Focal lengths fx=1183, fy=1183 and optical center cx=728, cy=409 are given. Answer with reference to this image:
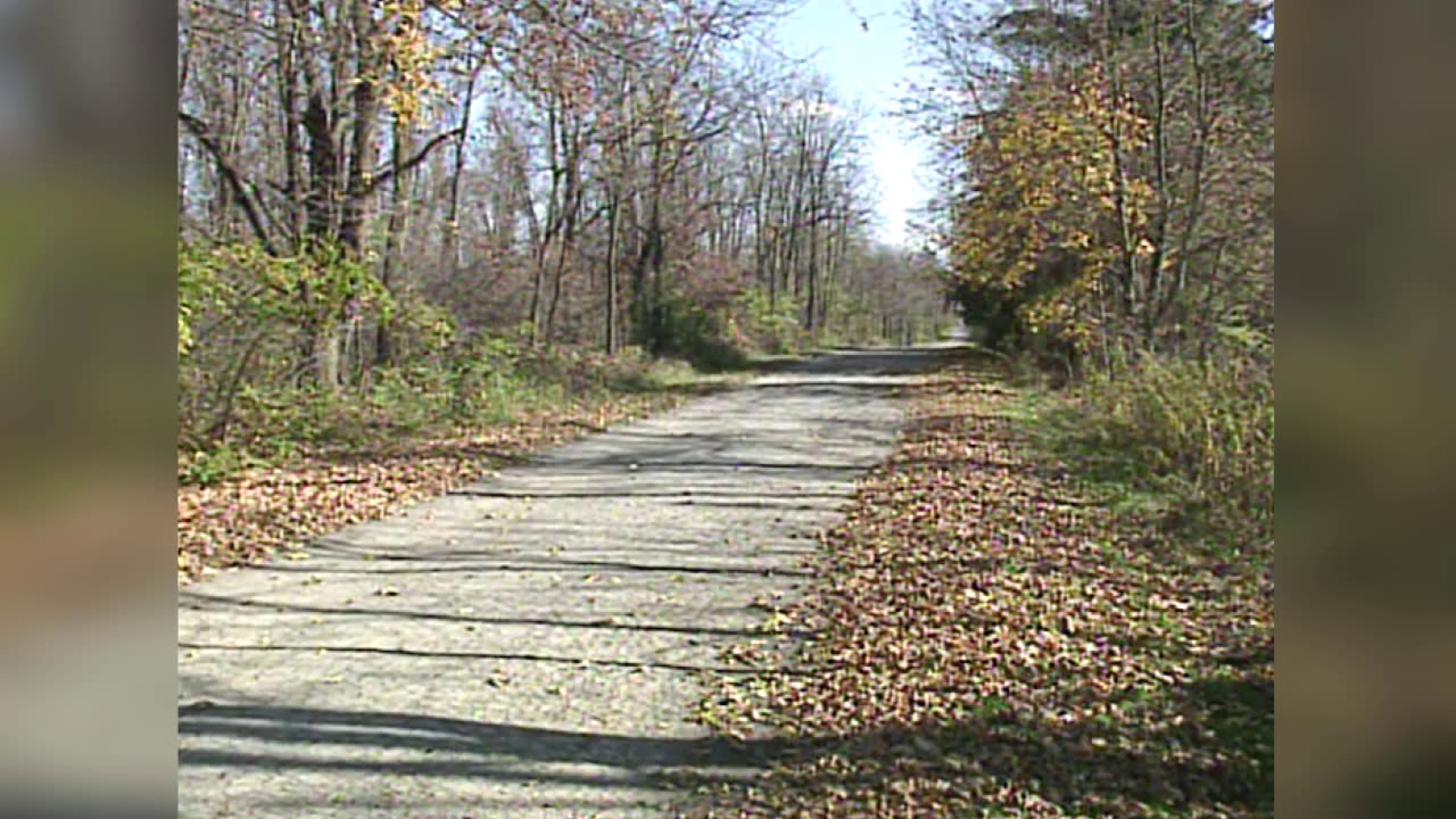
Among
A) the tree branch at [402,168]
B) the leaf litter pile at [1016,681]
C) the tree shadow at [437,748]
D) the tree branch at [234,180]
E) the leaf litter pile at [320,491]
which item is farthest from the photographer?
the tree branch at [402,168]

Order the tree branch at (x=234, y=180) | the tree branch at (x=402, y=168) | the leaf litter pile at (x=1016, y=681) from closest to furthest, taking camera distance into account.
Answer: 1. the leaf litter pile at (x=1016, y=681)
2. the tree branch at (x=234, y=180)
3. the tree branch at (x=402, y=168)

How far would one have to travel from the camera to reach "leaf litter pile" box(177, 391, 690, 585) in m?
6.48

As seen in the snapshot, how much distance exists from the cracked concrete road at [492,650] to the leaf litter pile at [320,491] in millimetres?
220

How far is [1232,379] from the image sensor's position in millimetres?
6570

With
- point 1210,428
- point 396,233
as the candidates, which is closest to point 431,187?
point 396,233

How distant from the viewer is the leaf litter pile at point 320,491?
6477 millimetres

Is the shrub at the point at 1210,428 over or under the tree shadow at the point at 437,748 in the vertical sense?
over

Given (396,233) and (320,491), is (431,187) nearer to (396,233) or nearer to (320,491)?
(396,233)

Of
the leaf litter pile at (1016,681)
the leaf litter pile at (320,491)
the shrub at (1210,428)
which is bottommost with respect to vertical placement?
the leaf litter pile at (1016,681)

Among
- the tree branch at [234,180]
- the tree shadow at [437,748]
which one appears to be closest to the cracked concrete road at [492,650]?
the tree shadow at [437,748]

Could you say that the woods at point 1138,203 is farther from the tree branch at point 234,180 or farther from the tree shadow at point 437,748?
the tree branch at point 234,180

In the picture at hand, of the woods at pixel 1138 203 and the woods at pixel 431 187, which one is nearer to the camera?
the woods at pixel 1138 203
